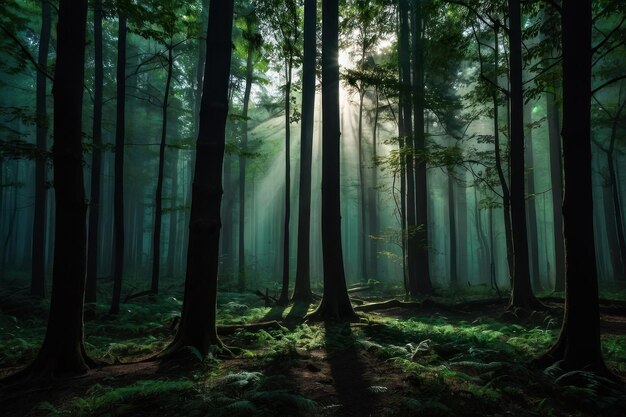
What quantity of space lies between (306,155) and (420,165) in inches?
226

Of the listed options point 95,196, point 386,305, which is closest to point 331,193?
point 386,305

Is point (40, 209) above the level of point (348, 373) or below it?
above

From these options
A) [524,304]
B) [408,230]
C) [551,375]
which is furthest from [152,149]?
[551,375]

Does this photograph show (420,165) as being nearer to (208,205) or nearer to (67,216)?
(208,205)

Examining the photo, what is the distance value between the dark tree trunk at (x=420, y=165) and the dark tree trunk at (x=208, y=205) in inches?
397

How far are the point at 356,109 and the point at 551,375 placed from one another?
22787 mm

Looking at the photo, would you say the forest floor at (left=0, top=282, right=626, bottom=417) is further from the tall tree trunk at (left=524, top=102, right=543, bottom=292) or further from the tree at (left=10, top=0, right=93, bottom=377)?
the tall tree trunk at (left=524, top=102, right=543, bottom=292)

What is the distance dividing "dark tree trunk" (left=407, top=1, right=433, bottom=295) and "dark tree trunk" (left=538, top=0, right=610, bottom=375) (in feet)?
32.0

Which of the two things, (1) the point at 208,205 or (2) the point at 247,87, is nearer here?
(1) the point at 208,205

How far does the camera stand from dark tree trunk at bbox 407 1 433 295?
15727 millimetres

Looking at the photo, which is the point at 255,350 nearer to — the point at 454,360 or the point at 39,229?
the point at 454,360

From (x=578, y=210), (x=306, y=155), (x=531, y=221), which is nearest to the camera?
(x=578, y=210)

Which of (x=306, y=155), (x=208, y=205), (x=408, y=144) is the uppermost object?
(x=408, y=144)

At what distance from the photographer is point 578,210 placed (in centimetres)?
514
